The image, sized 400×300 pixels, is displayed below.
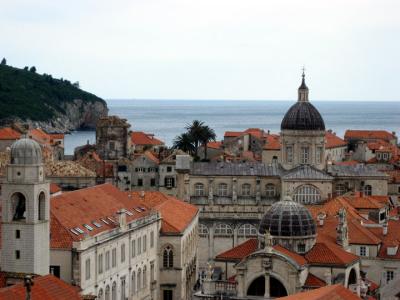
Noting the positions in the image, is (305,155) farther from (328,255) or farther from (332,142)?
(332,142)

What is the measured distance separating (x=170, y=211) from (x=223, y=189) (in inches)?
746

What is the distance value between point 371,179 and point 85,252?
158ft

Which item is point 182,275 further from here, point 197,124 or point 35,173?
point 197,124

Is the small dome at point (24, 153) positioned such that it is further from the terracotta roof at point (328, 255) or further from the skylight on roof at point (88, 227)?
the terracotta roof at point (328, 255)

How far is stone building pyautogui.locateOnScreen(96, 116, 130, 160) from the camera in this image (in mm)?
135125

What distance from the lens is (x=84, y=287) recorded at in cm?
5472

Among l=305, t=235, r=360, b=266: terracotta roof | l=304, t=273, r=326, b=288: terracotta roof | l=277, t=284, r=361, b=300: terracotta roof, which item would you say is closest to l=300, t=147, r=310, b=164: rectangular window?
l=305, t=235, r=360, b=266: terracotta roof

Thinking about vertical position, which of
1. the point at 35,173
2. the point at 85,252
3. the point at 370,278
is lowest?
the point at 370,278

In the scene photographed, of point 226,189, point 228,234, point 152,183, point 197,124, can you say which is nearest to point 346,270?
point 228,234

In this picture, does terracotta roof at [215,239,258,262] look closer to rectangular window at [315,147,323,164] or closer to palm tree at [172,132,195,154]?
rectangular window at [315,147,323,164]

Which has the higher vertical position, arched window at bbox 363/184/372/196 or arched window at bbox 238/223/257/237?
arched window at bbox 363/184/372/196

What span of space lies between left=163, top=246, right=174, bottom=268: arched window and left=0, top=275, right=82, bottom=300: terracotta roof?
21198 millimetres

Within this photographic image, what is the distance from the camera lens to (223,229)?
87.8 metres

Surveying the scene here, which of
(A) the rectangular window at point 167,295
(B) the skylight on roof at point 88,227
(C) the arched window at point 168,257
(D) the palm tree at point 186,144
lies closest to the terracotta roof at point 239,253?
(B) the skylight on roof at point 88,227
